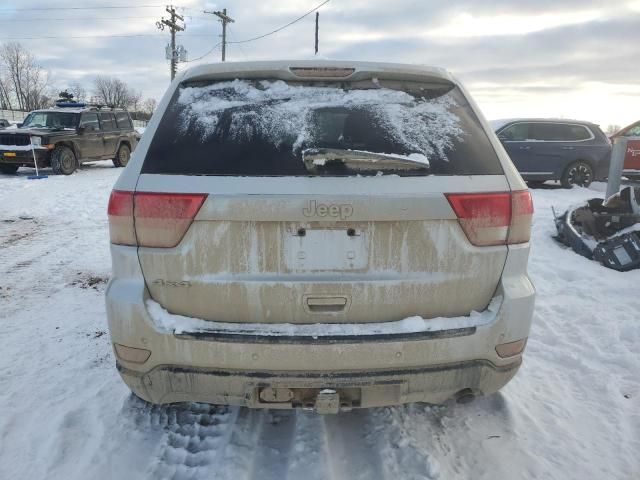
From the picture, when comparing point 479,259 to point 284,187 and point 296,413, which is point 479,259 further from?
point 296,413

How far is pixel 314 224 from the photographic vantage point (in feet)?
6.63

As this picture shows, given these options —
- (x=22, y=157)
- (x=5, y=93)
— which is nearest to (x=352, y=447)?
(x=22, y=157)

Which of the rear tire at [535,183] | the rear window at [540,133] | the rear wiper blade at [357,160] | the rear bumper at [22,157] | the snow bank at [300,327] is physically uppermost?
the rear wiper blade at [357,160]

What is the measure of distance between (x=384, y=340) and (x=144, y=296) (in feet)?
3.48

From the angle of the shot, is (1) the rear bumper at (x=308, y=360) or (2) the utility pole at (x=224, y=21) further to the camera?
(2) the utility pole at (x=224, y=21)

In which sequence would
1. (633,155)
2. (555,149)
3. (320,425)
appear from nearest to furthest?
(320,425), (555,149), (633,155)

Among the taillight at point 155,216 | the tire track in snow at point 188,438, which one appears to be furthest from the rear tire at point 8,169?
the taillight at point 155,216

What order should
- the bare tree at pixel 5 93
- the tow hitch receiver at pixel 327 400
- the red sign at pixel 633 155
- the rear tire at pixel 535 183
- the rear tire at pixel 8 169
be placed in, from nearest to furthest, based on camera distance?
the tow hitch receiver at pixel 327 400 → the red sign at pixel 633 155 → the rear tire at pixel 535 183 → the rear tire at pixel 8 169 → the bare tree at pixel 5 93

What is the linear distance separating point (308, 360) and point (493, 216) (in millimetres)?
1033

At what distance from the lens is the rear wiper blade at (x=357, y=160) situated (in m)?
2.07

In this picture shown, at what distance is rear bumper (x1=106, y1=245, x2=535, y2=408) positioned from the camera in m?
2.05

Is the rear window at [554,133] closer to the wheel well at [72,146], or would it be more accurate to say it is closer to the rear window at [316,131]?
the rear window at [316,131]

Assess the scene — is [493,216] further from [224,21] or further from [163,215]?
[224,21]

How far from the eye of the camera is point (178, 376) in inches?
83.7
